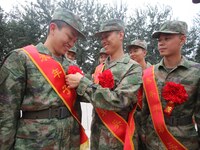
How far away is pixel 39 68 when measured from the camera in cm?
251

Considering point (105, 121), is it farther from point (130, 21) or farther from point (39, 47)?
point (130, 21)

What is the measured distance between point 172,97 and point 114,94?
672 millimetres

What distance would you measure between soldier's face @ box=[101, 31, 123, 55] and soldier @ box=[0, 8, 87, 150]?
52cm

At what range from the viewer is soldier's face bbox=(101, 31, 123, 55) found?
10.2 ft

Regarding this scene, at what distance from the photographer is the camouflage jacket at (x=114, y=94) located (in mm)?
2666

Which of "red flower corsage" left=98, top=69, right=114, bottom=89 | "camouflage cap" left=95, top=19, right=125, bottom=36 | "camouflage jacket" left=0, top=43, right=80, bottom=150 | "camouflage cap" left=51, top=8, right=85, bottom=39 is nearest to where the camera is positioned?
"camouflage jacket" left=0, top=43, right=80, bottom=150

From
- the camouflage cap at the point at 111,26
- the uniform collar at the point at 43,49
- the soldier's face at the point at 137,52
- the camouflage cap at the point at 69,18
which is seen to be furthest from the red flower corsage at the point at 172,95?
the soldier's face at the point at 137,52

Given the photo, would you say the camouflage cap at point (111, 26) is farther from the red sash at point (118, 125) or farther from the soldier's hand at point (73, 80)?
the red sash at point (118, 125)

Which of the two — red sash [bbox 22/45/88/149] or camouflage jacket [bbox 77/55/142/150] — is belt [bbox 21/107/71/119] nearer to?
red sash [bbox 22/45/88/149]


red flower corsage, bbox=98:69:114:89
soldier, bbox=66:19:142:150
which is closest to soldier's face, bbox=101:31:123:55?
soldier, bbox=66:19:142:150

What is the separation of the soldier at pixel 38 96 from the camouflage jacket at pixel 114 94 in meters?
0.21

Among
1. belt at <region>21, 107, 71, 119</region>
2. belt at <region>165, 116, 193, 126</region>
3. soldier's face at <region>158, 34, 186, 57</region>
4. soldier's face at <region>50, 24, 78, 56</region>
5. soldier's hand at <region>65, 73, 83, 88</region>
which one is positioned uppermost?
soldier's face at <region>50, 24, 78, 56</region>

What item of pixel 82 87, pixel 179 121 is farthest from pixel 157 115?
pixel 82 87

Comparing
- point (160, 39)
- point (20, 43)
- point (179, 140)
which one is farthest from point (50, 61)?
point (20, 43)
